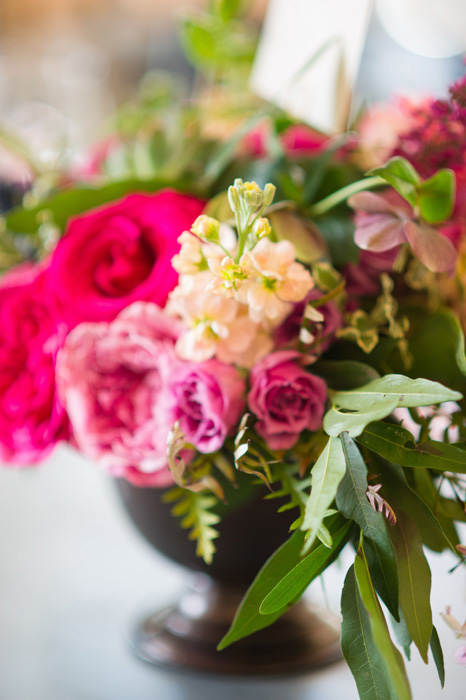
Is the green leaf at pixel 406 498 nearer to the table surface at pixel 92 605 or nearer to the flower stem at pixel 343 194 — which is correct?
the table surface at pixel 92 605

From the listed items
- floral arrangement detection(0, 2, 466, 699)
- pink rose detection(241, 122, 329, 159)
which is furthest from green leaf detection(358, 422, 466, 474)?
pink rose detection(241, 122, 329, 159)

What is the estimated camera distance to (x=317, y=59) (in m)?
0.43

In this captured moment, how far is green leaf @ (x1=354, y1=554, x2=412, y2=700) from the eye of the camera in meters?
0.23

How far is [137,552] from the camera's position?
2.04ft

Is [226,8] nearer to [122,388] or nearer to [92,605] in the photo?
[122,388]

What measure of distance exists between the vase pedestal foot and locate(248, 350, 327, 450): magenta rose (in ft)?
0.59

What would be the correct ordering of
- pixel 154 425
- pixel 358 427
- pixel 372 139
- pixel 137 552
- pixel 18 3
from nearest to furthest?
pixel 358 427 < pixel 154 425 < pixel 372 139 < pixel 137 552 < pixel 18 3

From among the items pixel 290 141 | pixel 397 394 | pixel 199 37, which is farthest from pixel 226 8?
pixel 397 394

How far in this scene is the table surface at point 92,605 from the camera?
403 millimetres

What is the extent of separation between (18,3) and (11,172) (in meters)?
2.64

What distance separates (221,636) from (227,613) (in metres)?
0.01

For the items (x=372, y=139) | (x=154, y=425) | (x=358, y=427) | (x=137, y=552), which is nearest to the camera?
(x=358, y=427)

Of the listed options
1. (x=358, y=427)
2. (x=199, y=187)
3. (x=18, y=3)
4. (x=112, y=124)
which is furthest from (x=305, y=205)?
(x=18, y=3)

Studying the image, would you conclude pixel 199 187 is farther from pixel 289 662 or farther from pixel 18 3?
pixel 18 3
